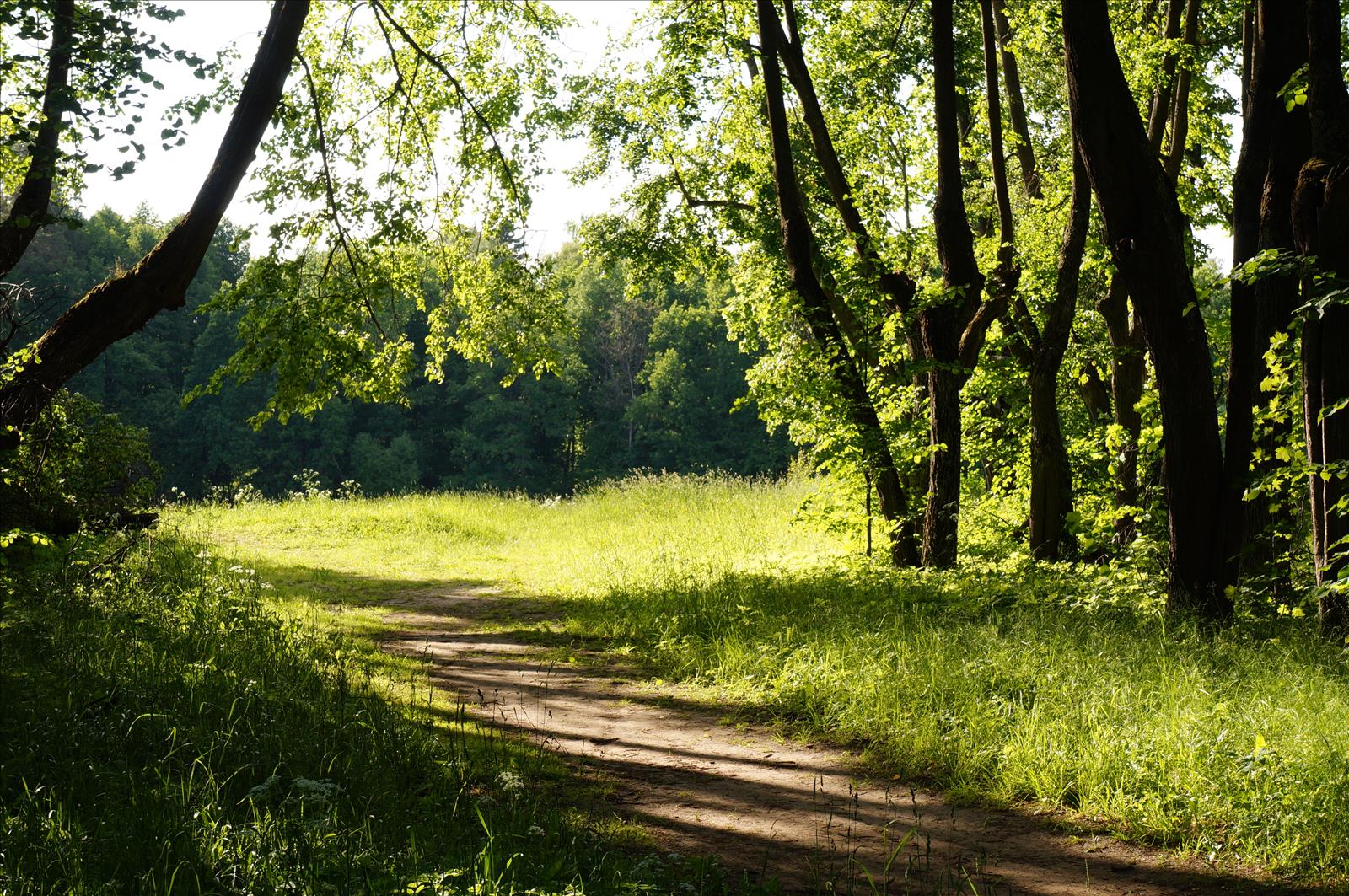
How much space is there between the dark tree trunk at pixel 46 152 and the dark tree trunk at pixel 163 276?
69 cm

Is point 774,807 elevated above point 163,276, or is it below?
below

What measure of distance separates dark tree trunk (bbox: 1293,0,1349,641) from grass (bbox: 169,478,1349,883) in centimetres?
64

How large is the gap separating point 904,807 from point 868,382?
26.6ft

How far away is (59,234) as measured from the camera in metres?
48.2

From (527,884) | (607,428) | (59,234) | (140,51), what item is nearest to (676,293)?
(607,428)

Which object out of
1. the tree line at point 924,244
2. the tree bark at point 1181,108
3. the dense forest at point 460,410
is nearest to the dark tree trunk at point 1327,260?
the tree line at point 924,244

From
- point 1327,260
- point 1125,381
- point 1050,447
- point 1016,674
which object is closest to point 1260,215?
point 1327,260

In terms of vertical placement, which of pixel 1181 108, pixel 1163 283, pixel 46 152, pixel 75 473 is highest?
pixel 1181 108

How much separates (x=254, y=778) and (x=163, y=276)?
388 centimetres

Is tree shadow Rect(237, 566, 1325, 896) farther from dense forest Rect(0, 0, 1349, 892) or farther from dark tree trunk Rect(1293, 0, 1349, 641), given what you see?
dark tree trunk Rect(1293, 0, 1349, 641)

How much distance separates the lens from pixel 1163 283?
6945 mm

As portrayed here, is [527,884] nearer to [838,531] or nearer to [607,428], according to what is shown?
[838,531]

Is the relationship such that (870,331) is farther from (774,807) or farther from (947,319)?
(774,807)

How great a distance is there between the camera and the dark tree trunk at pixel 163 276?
6.60m
